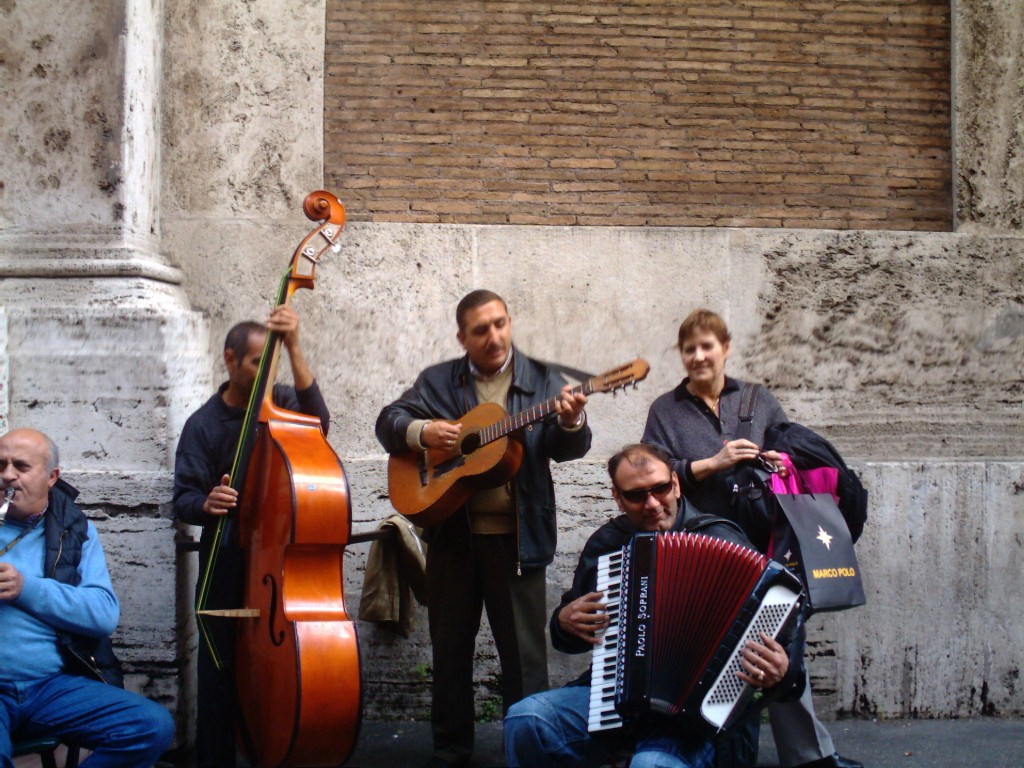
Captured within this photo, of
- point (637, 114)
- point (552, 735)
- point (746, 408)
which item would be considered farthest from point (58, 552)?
point (637, 114)

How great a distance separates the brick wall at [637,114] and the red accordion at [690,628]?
2400mm

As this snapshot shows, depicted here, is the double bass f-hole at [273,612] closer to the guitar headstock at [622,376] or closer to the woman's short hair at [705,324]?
the guitar headstock at [622,376]

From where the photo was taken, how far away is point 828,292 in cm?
468

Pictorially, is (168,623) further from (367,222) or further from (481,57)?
(481,57)

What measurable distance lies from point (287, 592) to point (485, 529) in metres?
0.79

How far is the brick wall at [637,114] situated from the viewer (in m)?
4.70

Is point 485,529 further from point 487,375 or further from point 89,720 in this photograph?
point 89,720

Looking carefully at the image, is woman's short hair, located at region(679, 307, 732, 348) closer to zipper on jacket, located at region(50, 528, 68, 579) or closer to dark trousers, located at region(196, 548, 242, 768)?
dark trousers, located at region(196, 548, 242, 768)

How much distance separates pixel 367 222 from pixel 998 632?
10.7ft

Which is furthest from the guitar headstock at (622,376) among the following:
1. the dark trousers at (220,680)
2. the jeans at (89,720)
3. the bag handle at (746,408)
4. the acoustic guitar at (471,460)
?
the jeans at (89,720)

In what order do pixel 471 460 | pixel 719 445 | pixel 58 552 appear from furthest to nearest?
1. pixel 719 445
2. pixel 471 460
3. pixel 58 552

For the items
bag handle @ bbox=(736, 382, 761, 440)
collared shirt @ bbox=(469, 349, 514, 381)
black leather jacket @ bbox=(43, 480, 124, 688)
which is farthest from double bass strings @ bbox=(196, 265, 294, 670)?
bag handle @ bbox=(736, 382, 761, 440)

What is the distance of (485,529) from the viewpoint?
362 cm

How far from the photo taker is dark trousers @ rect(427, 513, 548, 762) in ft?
11.8
